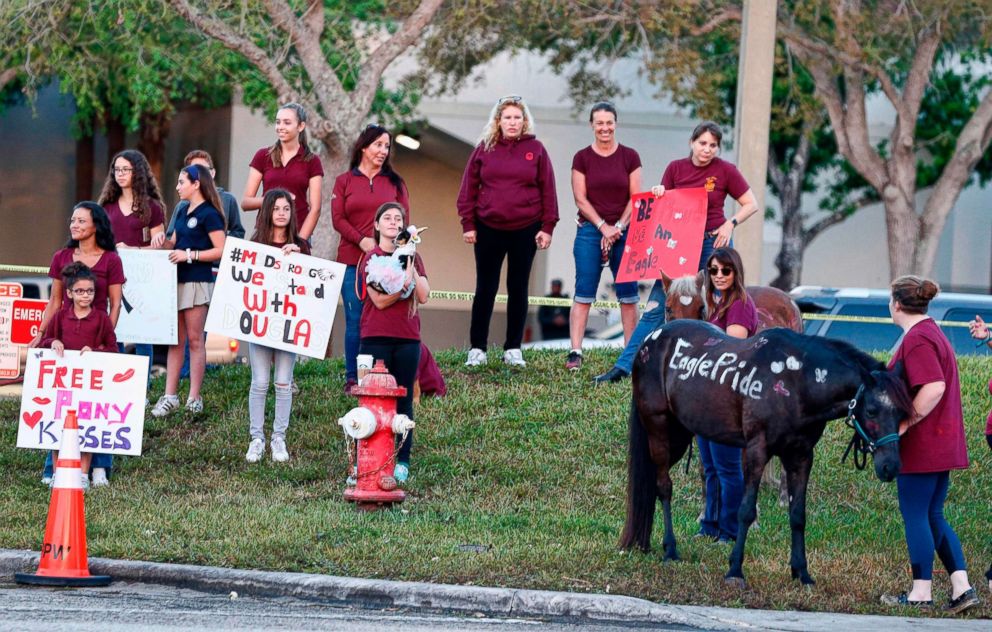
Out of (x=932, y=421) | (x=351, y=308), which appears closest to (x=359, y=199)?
(x=351, y=308)

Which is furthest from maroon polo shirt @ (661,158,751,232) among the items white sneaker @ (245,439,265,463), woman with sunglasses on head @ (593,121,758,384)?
white sneaker @ (245,439,265,463)

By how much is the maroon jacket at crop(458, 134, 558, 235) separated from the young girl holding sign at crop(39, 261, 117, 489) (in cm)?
313

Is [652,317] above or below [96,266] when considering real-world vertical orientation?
below

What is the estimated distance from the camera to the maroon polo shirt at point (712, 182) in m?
12.5

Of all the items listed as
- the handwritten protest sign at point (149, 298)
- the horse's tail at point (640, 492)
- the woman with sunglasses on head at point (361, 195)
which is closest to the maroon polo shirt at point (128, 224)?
the handwritten protest sign at point (149, 298)

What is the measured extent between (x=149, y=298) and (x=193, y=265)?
1.50ft

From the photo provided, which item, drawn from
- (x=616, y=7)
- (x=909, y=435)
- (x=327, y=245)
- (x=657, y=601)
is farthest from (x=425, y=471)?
(x=616, y=7)

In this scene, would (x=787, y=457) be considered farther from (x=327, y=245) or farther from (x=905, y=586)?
(x=327, y=245)

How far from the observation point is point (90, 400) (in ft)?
35.4

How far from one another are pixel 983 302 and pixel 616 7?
30.2 feet

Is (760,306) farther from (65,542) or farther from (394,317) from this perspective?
(65,542)

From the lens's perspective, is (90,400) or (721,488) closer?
(721,488)

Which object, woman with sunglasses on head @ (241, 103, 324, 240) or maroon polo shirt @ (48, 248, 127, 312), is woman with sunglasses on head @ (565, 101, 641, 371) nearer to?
woman with sunglasses on head @ (241, 103, 324, 240)

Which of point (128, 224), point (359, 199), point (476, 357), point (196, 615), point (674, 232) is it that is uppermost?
point (359, 199)
